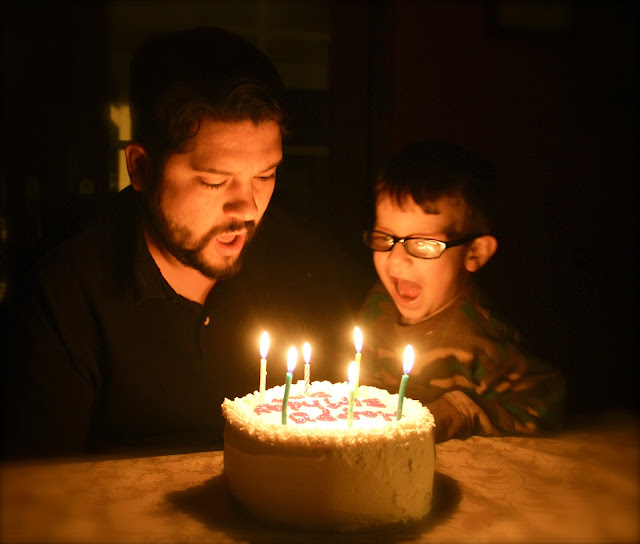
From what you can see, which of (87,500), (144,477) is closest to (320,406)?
(144,477)

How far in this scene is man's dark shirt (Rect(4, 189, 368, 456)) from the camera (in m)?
2.09

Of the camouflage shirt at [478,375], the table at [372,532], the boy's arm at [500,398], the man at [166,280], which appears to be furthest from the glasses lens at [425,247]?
the table at [372,532]

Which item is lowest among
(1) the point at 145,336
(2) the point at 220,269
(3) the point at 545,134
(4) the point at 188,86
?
(1) the point at 145,336

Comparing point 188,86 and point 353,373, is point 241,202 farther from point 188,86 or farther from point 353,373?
point 353,373

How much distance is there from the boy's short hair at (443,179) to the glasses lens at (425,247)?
11 centimetres

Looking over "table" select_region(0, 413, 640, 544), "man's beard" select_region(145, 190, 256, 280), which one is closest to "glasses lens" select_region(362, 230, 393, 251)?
"man's beard" select_region(145, 190, 256, 280)

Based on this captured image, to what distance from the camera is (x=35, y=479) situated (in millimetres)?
1761

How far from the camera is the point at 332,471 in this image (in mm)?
1519

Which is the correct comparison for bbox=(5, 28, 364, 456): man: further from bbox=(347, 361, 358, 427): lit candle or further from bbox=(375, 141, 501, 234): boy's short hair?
bbox=(347, 361, 358, 427): lit candle

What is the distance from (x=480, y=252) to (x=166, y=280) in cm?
113

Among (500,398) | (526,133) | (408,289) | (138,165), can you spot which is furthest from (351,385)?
(526,133)

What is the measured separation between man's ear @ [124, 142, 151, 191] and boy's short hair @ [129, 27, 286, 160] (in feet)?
0.09

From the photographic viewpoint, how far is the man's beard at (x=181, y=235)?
218 centimetres

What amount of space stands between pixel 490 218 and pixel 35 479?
1.70 metres
